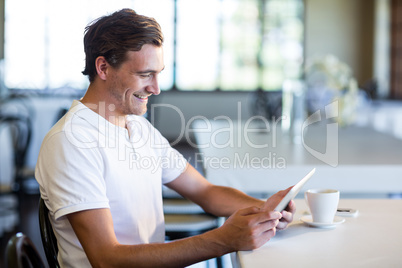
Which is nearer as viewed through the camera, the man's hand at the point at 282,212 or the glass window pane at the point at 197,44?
the man's hand at the point at 282,212

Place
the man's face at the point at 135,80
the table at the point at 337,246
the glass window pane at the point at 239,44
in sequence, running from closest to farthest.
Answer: the table at the point at 337,246 → the man's face at the point at 135,80 → the glass window pane at the point at 239,44

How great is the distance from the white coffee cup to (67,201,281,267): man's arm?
155mm

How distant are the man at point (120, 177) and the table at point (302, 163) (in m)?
Answer: 0.50

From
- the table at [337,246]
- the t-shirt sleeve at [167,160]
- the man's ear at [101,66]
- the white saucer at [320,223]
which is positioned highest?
the man's ear at [101,66]

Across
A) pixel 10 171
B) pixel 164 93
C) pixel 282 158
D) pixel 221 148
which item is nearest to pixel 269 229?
pixel 282 158

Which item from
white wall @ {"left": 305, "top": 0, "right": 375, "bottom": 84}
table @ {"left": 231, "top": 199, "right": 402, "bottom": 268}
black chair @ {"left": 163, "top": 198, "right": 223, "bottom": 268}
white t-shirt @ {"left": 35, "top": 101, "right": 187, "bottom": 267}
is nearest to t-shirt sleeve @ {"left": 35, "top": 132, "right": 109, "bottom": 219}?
white t-shirt @ {"left": 35, "top": 101, "right": 187, "bottom": 267}

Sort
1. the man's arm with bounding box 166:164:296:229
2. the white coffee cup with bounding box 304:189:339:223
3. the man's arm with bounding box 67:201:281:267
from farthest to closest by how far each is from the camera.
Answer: the man's arm with bounding box 166:164:296:229 → the white coffee cup with bounding box 304:189:339:223 → the man's arm with bounding box 67:201:281:267

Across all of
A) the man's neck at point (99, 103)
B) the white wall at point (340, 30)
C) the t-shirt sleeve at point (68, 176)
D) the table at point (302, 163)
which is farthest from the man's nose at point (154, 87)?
the white wall at point (340, 30)

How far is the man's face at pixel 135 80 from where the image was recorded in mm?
1318

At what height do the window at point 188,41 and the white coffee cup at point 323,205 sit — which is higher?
the window at point 188,41

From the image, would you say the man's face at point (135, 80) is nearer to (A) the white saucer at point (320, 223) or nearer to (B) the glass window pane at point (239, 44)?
(A) the white saucer at point (320, 223)

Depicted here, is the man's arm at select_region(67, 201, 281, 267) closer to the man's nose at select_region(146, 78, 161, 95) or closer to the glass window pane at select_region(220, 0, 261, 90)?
the man's nose at select_region(146, 78, 161, 95)

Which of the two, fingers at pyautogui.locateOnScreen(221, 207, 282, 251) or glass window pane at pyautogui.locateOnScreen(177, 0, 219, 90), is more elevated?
glass window pane at pyautogui.locateOnScreen(177, 0, 219, 90)

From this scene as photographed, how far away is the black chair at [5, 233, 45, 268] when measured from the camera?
105cm
